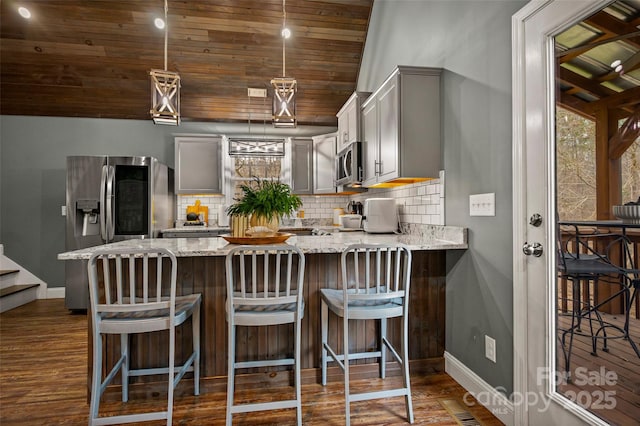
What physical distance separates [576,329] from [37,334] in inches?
174

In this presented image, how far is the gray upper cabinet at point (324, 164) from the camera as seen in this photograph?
4.87 meters

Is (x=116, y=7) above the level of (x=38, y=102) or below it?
above

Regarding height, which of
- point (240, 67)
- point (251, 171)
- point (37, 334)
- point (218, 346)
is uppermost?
point (240, 67)

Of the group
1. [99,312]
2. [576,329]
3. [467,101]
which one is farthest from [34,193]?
[576,329]

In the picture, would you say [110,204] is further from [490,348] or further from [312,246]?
[490,348]

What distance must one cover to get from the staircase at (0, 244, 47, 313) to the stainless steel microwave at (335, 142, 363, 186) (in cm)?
437

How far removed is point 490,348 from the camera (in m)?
2.02

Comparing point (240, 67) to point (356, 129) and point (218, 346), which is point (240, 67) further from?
point (218, 346)

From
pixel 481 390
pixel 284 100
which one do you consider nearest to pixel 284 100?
pixel 284 100

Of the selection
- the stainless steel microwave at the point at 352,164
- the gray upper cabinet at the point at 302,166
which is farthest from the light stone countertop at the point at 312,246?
the gray upper cabinet at the point at 302,166

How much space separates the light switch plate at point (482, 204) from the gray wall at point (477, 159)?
0.11ft

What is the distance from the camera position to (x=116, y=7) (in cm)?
374

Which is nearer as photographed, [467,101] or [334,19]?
[467,101]

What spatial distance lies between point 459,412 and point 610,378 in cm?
88
